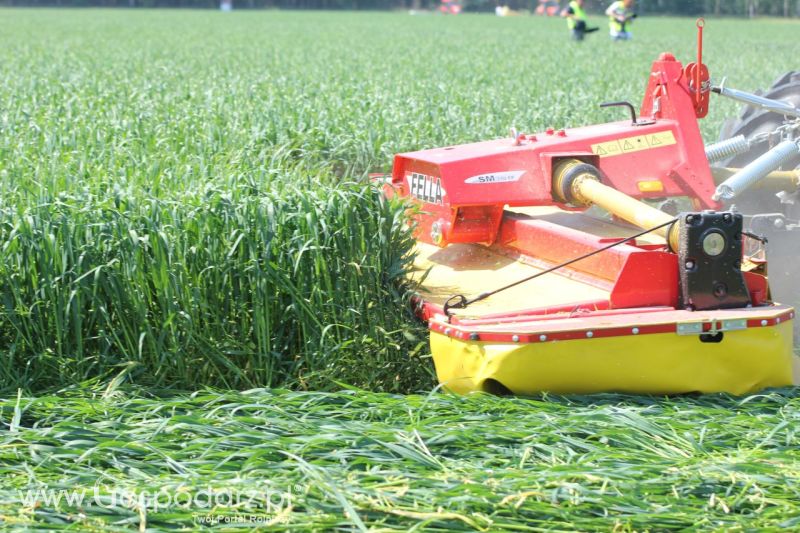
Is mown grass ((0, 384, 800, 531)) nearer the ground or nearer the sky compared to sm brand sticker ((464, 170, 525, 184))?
nearer the ground

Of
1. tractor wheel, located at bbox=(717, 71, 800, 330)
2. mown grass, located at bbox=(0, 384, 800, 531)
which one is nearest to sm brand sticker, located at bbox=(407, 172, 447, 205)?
mown grass, located at bbox=(0, 384, 800, 531)

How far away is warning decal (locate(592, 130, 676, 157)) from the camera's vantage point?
17.0ft

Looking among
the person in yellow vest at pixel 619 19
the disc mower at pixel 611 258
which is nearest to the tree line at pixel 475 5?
the person in yellow vest at pixel 619 19

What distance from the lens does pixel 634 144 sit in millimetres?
5234

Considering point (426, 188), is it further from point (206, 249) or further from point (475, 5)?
point (475, 5)

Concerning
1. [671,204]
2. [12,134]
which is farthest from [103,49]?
[671,204]

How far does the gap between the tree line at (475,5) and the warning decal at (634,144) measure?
45.4m

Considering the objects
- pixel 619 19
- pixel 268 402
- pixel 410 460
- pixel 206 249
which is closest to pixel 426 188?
pixel 206 249

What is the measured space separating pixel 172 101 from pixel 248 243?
251 inches

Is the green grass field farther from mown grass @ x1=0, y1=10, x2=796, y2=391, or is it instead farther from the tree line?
the tree line

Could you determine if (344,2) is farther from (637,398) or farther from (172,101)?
(637,398)

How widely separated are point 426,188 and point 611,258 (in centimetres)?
110

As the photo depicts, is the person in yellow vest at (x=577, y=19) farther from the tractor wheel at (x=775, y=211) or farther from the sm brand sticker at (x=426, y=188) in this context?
the sm brand sticker at (x=426, y=188)

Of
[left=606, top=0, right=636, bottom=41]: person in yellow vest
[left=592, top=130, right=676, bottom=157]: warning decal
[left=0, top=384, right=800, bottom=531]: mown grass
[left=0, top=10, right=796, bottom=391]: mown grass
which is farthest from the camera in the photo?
[left=606, top=0, right=636, bottom=41]: person in yellow vest
